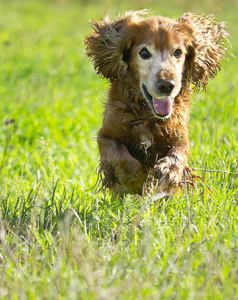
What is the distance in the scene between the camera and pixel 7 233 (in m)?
3.25

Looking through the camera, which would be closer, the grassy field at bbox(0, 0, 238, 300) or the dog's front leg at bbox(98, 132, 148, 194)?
the grassy field at bbox(0, 0, 238, 300)

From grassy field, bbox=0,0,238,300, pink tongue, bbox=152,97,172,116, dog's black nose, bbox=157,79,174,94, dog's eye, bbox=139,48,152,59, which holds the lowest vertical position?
grassy field, bbox=0,0,238,300

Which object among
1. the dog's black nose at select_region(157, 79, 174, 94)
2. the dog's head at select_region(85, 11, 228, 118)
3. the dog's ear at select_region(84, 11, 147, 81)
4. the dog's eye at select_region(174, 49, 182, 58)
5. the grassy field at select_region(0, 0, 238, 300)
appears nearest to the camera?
the grassy field at select_region(0, 0, 238, 300)

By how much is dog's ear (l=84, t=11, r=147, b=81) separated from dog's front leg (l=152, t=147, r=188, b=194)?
2.34ft

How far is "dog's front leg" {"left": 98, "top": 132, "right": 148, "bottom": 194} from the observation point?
351cm

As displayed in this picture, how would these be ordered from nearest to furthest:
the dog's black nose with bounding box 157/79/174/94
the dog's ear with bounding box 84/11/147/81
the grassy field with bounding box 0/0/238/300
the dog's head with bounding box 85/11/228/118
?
the grassy field with bounding box 0/0/238/300 < the dog's black nose with bounding box 157/79/174/94 < the dog's head with bounding box 85/11/228/118 < the dog's ear with bounding box 84/11/147/81

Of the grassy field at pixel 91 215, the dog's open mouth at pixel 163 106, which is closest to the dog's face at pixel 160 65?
the dog's open mouth at pixel 163 106

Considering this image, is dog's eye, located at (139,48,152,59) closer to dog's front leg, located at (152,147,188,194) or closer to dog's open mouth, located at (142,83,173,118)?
dog's open mouth, located at (142,83,173,118)

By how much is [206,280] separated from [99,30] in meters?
2.34

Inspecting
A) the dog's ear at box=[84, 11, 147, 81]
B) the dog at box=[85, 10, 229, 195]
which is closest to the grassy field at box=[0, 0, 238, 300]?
the dog at box=[85, 10, 229, 195]

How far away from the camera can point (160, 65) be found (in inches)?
135

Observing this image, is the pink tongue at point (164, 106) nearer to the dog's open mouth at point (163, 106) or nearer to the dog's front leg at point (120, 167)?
the dog's open mouth at point (163, 106)

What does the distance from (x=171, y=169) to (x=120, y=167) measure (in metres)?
0.35

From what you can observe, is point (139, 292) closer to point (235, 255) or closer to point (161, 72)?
point (235, 255)
